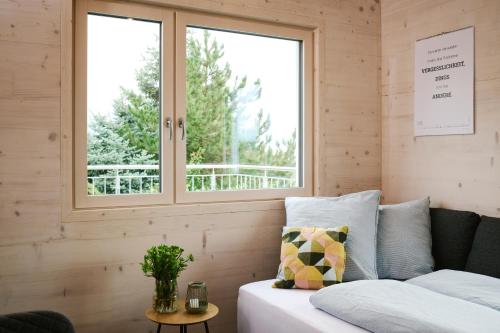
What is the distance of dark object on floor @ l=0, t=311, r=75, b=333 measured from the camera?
163cm

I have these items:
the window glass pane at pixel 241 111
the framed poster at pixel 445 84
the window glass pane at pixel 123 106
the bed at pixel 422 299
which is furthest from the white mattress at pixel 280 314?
the framed poster at pixel 445 84

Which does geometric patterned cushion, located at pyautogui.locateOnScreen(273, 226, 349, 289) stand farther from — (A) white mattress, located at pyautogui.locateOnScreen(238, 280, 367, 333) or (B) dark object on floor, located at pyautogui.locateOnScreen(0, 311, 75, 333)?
(B) dark object on floor, located at pyautogui.locateOnScreen(0, 311, 75, 333)

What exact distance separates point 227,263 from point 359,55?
167cm

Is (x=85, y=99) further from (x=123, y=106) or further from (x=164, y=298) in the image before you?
(x=164, y=298)

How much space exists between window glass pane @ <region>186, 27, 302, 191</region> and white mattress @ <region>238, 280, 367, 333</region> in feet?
2.32

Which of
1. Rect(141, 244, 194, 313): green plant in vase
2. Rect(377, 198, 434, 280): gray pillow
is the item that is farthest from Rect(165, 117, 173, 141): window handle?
Rect(377, 198, 434, 280): gray pillow

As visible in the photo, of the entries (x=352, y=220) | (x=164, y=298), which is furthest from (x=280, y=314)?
(x=352, y=220)

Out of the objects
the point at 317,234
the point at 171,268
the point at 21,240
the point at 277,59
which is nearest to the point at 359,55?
the point at 277,59

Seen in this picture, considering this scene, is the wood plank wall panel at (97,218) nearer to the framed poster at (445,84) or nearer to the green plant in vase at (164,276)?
the green plant in vase at (164,276)

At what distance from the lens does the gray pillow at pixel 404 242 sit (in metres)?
2.68

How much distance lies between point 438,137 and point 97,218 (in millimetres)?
2070

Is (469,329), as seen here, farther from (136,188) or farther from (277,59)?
(277,59)

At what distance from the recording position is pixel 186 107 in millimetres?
2836

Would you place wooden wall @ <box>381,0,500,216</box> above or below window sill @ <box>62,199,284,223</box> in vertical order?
above
